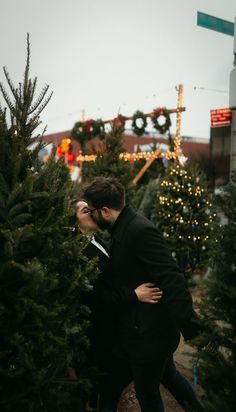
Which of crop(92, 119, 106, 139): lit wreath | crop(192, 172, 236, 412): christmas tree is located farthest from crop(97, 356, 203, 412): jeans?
crop(92, 119, 106, 139): lit wreath

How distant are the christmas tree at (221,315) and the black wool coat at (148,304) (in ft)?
0.45

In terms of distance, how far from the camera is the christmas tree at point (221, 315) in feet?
7.95

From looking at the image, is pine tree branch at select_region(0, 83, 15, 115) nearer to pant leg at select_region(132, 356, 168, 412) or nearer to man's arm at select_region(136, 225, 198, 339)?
man's arm at select_region(136, 225, 198, 339)

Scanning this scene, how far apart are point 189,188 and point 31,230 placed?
7688mm

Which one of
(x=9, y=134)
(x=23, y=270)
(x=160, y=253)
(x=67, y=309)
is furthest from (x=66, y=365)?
(x=9, y=134)

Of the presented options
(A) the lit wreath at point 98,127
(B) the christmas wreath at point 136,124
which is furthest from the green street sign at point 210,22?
(A) the lit wreath at point 98,127

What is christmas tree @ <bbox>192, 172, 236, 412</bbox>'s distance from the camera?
2.42 meters

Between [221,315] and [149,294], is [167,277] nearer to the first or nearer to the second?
[149,294]

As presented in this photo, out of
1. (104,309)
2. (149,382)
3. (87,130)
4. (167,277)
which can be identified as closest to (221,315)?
(167,277)

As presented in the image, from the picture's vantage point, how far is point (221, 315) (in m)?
2.51

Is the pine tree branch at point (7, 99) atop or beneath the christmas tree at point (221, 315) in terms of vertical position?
atop

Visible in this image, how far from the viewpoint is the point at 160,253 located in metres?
2.61

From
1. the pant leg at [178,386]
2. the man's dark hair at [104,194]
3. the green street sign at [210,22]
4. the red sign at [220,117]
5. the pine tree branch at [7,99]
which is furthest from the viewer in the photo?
the red sign at [220,117]

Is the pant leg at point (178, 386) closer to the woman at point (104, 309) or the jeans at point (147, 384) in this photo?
the jeans at point (147, 384)
